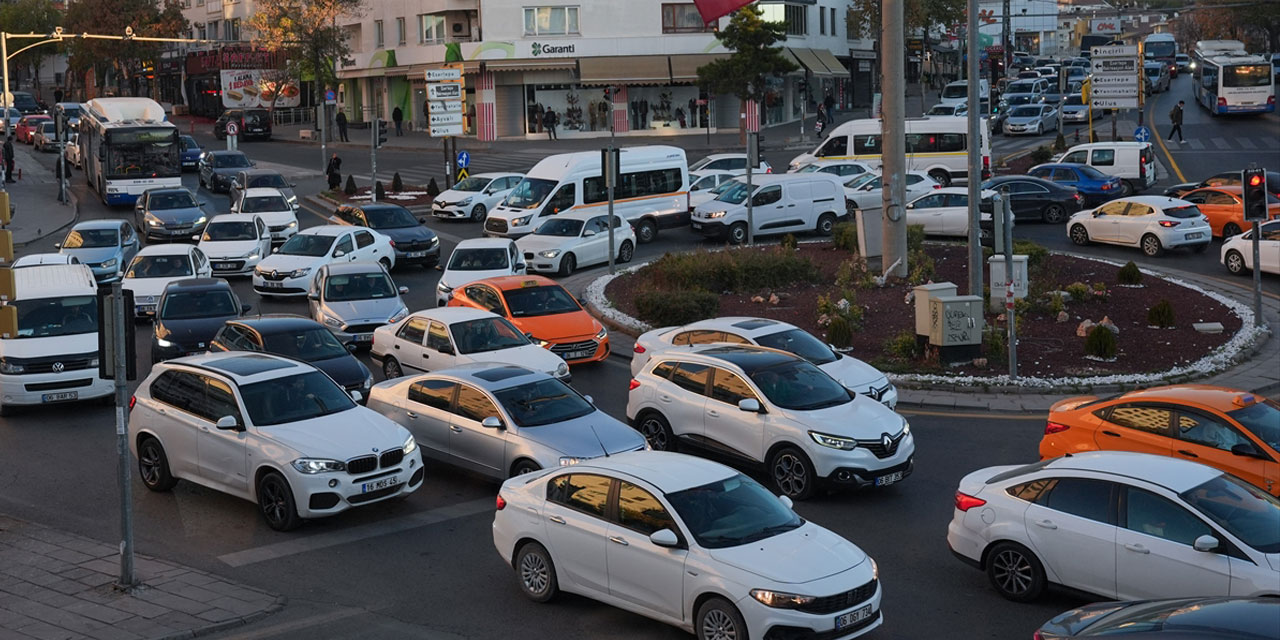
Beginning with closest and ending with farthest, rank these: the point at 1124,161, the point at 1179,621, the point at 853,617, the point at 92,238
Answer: the point at 1179,621 < the point at 853,617 < the point at 92,238 < the point at 1124,161

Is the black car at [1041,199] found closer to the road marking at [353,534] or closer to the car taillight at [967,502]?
the road marking at [353,534]

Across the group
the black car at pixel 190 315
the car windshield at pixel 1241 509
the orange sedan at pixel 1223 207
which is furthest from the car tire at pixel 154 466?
the orange sedan at pixel 1223 207

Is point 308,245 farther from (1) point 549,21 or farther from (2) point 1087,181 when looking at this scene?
(1) point 549,21

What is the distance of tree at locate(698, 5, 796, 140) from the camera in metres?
59.8

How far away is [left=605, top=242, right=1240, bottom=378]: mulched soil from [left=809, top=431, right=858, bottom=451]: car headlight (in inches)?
264

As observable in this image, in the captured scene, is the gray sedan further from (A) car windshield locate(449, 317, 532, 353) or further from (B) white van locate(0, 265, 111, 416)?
(B) white van locate(0, 265, 111, 416)

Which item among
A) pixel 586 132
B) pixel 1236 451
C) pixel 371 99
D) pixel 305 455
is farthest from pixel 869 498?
pixel 371 99

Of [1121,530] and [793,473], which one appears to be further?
[793,473]

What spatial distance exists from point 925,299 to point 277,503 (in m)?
11.2

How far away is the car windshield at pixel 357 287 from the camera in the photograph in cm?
2347

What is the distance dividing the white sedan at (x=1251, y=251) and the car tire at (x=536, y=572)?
22.2 m

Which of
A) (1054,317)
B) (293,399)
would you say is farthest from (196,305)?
(1054,317)

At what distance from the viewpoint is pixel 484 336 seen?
1927 cm

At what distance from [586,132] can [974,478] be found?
2379 inches
